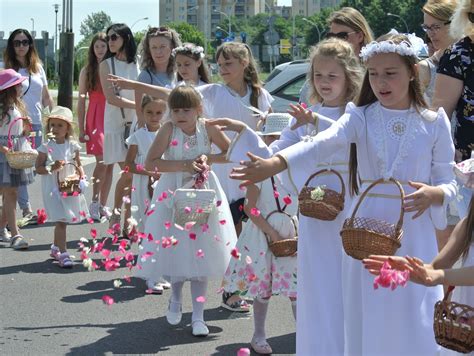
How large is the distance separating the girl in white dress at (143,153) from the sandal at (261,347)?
8.58 ft

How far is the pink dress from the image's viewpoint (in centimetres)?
1245

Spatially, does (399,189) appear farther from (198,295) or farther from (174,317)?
(174,317)

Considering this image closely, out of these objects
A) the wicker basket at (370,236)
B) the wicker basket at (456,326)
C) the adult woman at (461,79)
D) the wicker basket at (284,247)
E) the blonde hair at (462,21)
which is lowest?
the wicker basket at (456,326)

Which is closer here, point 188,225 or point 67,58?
point 188,225

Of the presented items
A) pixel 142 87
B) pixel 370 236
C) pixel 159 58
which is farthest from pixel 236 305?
pixel 370 236

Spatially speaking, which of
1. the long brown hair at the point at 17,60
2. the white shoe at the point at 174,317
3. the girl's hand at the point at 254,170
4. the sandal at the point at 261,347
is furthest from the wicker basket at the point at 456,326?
the long brown hair at the point at 17,60

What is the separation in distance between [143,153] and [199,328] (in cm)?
269

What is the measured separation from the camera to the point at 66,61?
24094 millimetres

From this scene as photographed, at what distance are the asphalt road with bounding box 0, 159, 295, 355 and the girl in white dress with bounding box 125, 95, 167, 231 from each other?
64 cm

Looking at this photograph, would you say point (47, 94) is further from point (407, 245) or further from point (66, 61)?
point (66, 61)

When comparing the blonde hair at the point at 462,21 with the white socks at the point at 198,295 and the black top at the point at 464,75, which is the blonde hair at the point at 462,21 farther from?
the white socks at the point at 198,295

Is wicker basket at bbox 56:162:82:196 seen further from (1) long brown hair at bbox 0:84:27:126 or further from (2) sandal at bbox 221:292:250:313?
(2) sandal at bbox 221:292:250:313

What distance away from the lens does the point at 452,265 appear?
4.60 meters

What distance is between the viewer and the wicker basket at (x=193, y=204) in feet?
23.7
